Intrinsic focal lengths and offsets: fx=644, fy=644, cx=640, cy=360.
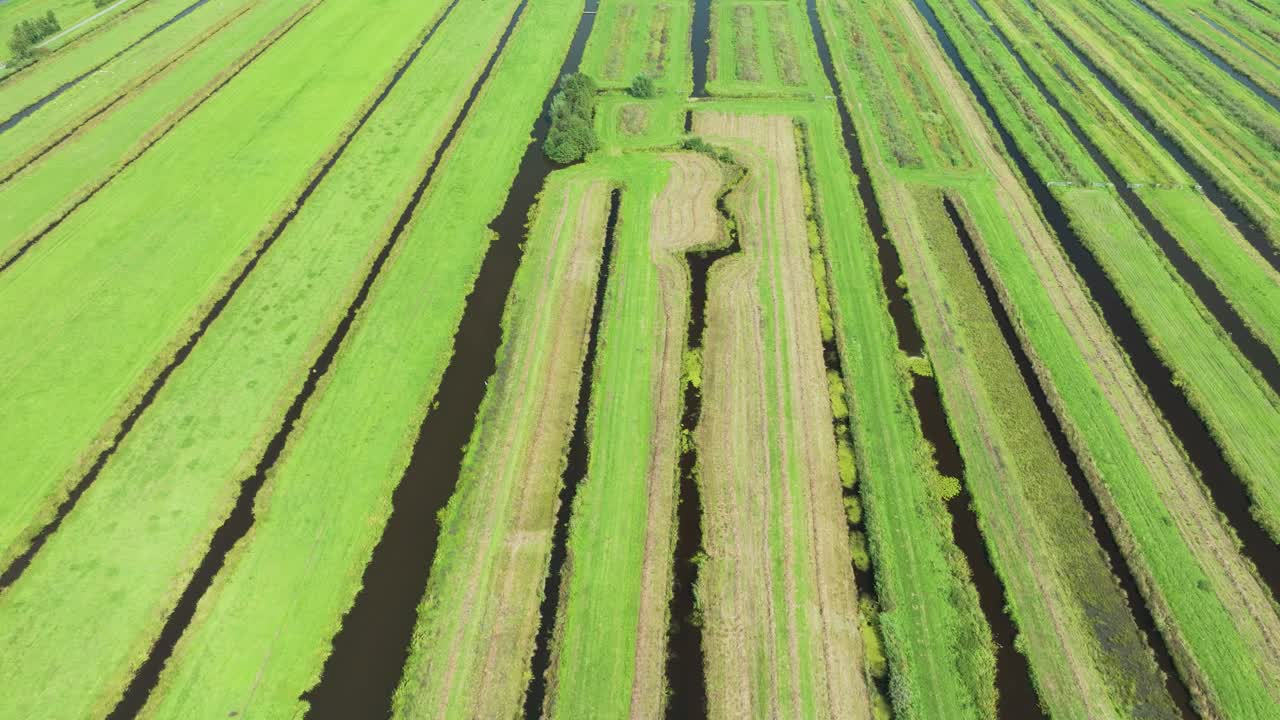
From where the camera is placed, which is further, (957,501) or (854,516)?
(957,501)

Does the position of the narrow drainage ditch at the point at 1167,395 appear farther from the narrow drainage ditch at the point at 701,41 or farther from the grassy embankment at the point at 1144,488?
the narrow drainage ditch at the point at 701,41

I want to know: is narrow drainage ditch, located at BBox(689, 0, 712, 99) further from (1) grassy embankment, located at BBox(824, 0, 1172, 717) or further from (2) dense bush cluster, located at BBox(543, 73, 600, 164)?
(1) grassy embankment, located at BBox(824, 0, 1172, 717)

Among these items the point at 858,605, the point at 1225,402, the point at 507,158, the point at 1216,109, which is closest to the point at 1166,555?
Result: the point at 1225,402

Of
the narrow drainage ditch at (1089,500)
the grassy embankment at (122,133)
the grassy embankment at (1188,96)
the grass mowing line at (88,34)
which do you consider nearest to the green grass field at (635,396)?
the narrow drainage ditch at (1089,500)

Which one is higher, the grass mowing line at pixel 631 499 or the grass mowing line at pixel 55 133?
the grass mowing line at pixel 55 133

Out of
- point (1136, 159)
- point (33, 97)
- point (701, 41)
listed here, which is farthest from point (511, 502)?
point (33, 97)

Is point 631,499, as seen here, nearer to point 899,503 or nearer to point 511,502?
point 511,502
